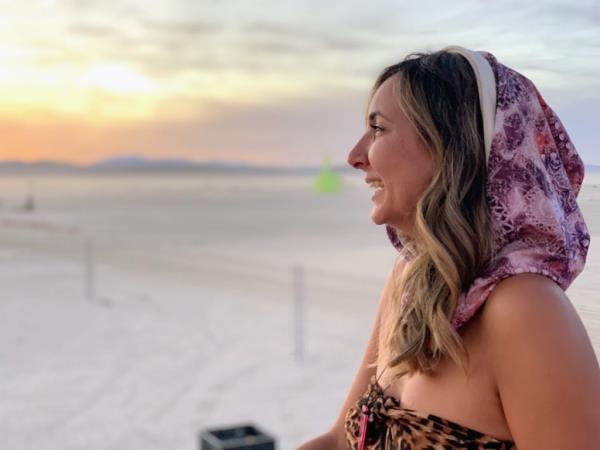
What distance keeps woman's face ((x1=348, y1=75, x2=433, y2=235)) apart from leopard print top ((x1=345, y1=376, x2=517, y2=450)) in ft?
1.02

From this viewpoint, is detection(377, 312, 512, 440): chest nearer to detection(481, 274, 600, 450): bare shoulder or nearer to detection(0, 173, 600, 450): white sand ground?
detection(481, 274, 600, 450): bare shoulder

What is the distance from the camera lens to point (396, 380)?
4.36ft

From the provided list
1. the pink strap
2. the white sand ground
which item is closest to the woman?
the pink strap

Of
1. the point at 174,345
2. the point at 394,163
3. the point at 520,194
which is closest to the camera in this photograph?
the point at 520,194

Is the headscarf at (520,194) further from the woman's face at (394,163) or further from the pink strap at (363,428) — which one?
the pink strap at (363,428)

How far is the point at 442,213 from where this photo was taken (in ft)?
3.84

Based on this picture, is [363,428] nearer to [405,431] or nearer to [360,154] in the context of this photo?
[405,431]

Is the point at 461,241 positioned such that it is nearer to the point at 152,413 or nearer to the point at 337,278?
the point at 152,413

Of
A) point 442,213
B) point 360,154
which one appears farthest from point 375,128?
point 442,213

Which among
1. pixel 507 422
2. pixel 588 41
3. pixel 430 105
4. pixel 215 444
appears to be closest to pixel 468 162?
pixel 430 105

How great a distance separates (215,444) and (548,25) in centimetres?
236

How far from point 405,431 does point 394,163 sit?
0.45 meters

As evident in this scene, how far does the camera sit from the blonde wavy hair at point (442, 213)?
1.16 m

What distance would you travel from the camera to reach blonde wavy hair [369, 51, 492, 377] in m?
1.16
